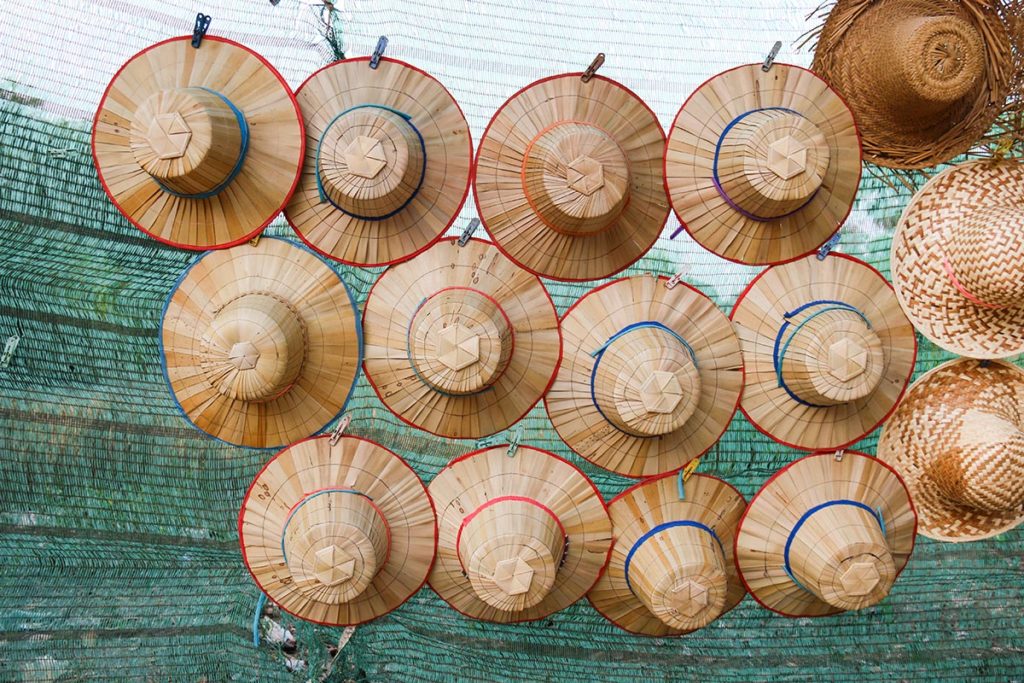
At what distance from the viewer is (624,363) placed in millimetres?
2252

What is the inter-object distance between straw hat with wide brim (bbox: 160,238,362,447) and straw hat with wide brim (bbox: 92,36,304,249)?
0.37 feet

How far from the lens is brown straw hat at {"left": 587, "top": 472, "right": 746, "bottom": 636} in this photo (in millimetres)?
2281

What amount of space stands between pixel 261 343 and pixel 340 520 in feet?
1.71

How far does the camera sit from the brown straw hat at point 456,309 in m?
2.20

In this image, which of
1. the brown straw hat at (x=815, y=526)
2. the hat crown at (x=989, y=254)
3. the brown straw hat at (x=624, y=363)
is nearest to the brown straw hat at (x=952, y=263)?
the hat crown at (x=989, y=254)

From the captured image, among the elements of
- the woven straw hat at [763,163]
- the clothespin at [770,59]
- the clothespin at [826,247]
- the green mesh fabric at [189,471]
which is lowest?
the green mesh fabric at [189,471]

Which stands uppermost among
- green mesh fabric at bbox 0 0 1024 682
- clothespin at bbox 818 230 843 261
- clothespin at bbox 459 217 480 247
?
clothespin at bbox 818 230 843 261

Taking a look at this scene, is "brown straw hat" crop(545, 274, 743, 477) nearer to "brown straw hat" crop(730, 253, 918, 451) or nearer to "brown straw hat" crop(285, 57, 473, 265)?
"brown straw hat" crop(730, 253, 918, 451)

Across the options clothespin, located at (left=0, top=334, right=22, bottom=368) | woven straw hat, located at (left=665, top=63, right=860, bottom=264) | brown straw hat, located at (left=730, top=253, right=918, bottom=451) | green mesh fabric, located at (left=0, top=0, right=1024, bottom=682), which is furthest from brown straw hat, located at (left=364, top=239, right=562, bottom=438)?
clothespin, located at (left=0, top=334, right=22, bottom=368)

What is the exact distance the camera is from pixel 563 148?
2137mm

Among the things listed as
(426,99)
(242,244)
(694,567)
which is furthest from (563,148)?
(694,567)

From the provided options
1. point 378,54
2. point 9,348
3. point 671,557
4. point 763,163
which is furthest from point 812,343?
point 9,348

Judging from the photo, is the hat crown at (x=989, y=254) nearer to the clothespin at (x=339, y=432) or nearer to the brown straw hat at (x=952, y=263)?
the brown straw hat at (x=952, y=263)

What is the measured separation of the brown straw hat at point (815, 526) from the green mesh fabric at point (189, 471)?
240mm
